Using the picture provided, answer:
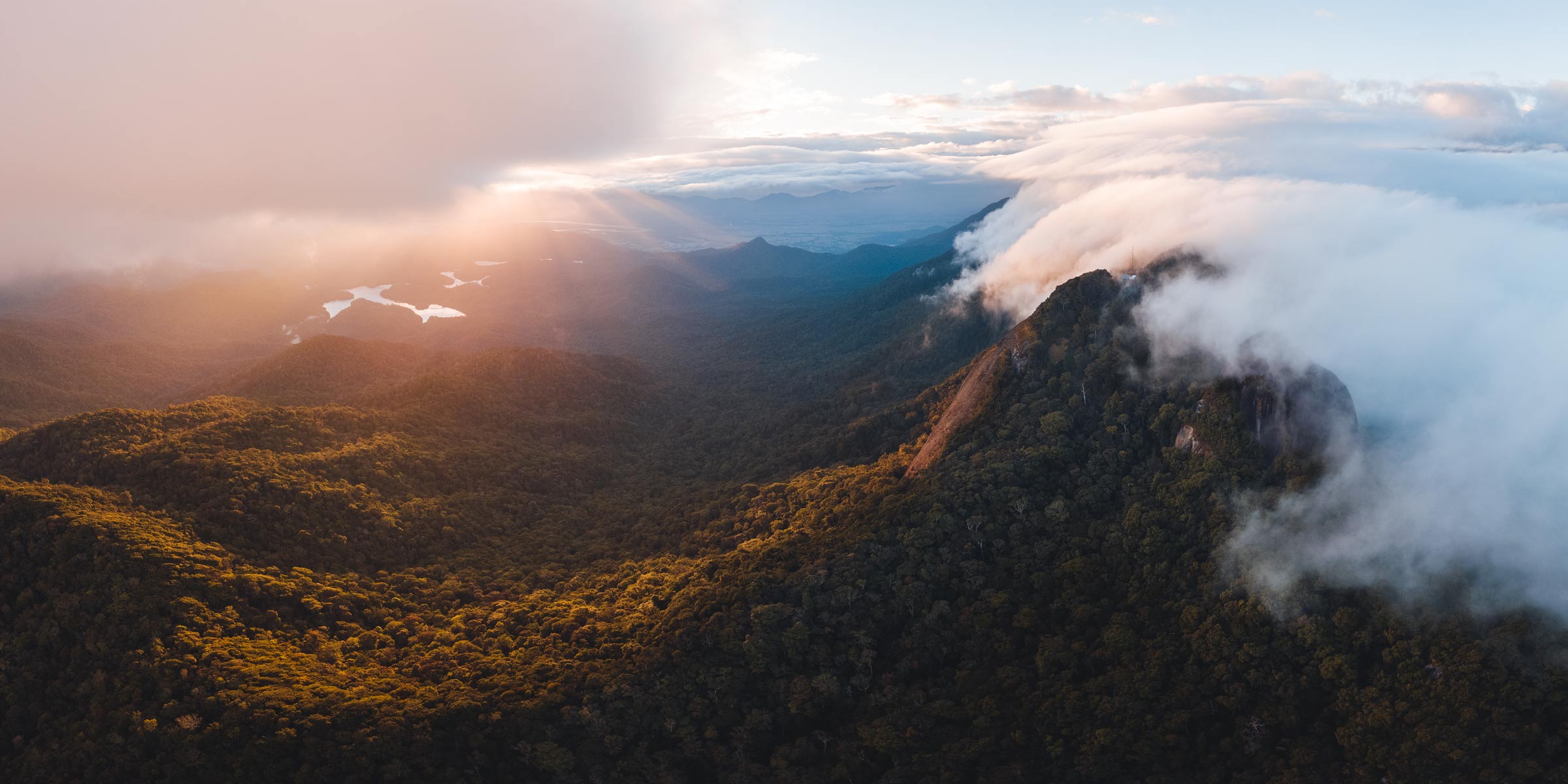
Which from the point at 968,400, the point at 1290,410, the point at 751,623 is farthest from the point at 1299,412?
the point at 751,623

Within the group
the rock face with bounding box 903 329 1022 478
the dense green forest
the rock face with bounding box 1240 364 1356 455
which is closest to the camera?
the dense green forest

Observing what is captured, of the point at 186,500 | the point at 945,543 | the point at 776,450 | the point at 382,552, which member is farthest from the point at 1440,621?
the point at 186,500

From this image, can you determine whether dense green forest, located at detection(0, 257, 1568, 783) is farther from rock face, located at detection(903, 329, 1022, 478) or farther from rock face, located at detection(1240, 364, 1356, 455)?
rock face, located at detection(903, 329, 1022, 478)

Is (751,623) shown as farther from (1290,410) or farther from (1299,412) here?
(1299,412)

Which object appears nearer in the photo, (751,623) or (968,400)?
(751,623)

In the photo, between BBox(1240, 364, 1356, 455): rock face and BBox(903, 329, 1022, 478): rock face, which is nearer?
BBox(1240, 364, 1356, 455): rock face

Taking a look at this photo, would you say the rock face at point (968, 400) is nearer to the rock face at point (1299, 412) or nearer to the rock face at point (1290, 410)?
the rock face at point (1290, 410)

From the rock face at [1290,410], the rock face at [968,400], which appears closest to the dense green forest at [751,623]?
the rock face at [1290,410]

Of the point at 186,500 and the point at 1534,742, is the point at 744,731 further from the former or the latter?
the point at 186,500

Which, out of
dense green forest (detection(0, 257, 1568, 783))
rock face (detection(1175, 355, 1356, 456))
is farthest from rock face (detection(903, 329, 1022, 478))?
rock face (detection(1175, 355, 1356, 456))
